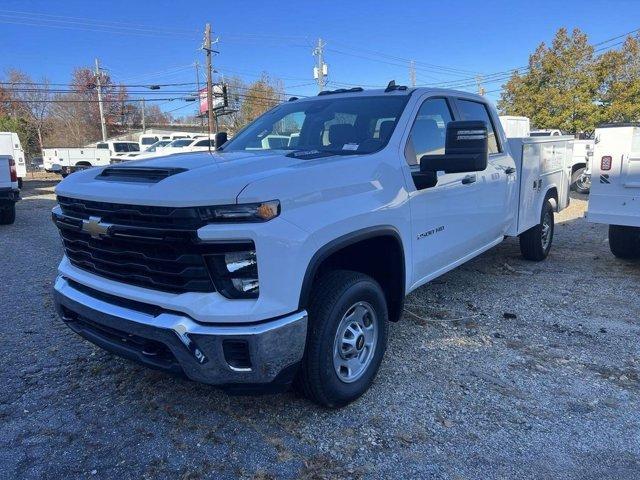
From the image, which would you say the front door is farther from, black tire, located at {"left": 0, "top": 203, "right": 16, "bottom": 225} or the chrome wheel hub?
black tire, located at {"left": 0, "top": 203, "right": 16, "bottom": 225}

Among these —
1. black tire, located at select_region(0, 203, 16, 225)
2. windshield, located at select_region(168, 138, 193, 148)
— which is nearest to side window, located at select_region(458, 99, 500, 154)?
black tire, located at select_region(0, 203, 16, 225)

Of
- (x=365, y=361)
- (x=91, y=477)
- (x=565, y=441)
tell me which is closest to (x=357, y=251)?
(x=365, y=361)

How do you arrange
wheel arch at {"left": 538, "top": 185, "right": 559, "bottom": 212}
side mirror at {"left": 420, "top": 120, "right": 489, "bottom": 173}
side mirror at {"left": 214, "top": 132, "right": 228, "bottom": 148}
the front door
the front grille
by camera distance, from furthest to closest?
wheel arch at {"left": 538, "top": 185, "right": 559, "bottom": 212}
side mirror at {"left": 214, "top": 132, "right": 228, "bottom": 148}
the front door
side mirror at {"left": 420, "top": 120, "right": 489, "bottom": 173}
the front grille

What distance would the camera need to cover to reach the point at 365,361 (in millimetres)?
3111

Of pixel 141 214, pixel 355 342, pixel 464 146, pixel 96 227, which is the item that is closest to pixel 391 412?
pixel 355 342

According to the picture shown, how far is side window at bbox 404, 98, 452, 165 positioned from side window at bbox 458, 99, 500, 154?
352 millimetres

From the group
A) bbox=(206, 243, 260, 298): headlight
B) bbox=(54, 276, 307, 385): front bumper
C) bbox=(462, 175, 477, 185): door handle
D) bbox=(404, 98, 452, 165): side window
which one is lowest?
bbox=(54, 276, 307, 385): front bumper

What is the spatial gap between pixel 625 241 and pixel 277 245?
5880 millimetres

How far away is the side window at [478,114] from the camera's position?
4441mm

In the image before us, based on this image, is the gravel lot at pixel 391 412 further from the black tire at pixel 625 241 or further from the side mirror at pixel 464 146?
the black tire at pixel 625 241

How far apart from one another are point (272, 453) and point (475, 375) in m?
1.60

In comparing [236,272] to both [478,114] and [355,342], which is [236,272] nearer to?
[355,342]

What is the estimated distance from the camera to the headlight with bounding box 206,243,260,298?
231cm

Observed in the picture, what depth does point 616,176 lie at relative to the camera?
18.4 ft
